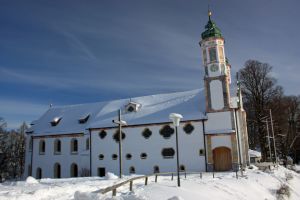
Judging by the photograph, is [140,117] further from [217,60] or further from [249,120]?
[249,120]

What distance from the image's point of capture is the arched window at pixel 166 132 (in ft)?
106

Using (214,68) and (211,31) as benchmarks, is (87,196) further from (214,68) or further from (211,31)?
(211,31)

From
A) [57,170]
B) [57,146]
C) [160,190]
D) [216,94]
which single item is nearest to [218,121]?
[216,94]

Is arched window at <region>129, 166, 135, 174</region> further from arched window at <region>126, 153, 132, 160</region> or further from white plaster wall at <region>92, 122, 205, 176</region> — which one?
arched window at <region>126, 153, 132, 160</region>

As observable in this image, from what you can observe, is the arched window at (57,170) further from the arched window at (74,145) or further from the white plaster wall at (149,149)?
the white plaster wall at (149,149)

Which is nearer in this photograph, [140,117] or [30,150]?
[140,117]

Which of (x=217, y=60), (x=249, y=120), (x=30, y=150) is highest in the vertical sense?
(x=217, y=60)

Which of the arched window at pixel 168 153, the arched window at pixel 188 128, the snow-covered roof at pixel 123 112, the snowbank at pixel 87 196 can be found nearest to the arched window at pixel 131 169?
the arched window at pixel 168 153

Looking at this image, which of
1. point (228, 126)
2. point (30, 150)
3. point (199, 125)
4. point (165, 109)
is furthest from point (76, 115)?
point (228, 126)

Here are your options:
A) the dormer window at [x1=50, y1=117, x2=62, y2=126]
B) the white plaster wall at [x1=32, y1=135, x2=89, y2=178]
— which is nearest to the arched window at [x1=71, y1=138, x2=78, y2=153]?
the white plaster wall at [x1=32, y1=135, x2=89, y2=178]

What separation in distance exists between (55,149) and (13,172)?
21.2 metres

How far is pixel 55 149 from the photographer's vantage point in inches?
1564

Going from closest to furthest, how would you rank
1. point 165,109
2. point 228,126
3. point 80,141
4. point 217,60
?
point 228,126, point 217,60, point 165,109, point 80,141

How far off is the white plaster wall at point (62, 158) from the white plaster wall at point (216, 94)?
16.7 meters
